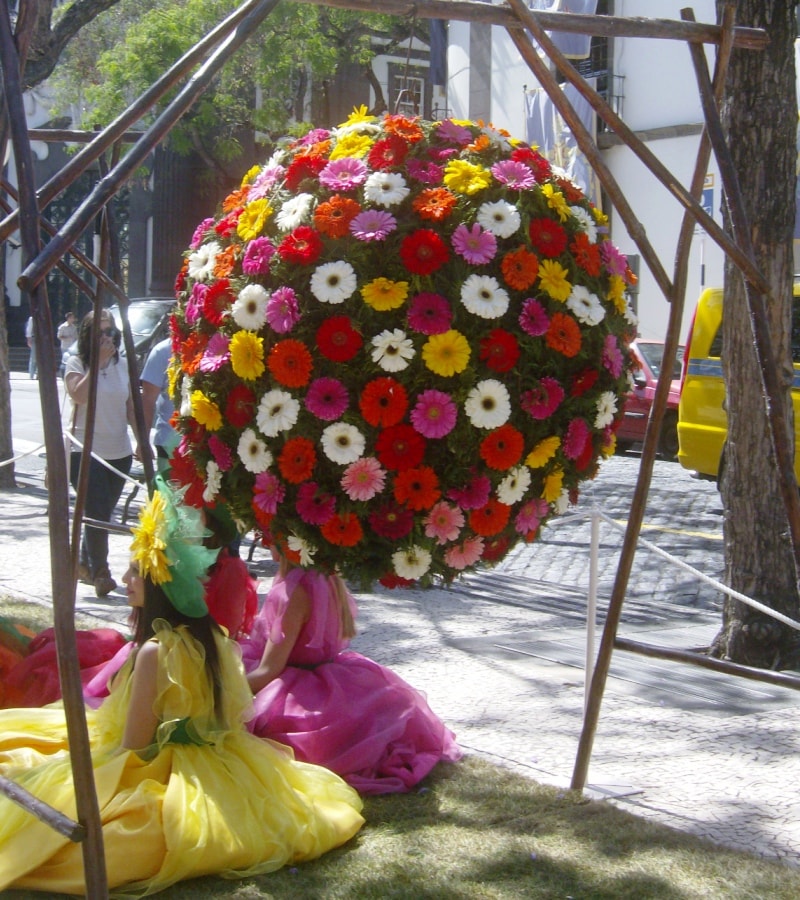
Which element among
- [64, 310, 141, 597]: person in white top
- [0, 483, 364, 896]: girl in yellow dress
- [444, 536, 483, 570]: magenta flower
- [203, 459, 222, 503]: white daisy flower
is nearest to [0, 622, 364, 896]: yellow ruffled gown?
[0, 483, 364, 896]: girl in yellow dress

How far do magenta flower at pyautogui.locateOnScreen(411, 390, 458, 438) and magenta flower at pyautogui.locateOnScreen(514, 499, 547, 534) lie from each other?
355 mm

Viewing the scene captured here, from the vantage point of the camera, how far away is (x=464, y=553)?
10.1 ft

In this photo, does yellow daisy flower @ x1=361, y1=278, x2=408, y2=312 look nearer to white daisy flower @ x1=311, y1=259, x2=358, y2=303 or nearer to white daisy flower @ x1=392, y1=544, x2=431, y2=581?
white daisy flower @ x1=311, y1=259, x2=358, y2=303

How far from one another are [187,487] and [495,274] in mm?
994

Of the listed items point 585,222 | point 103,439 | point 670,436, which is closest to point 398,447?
point 585,222

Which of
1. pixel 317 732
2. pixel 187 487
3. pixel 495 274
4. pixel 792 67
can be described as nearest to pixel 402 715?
pixel 317 732

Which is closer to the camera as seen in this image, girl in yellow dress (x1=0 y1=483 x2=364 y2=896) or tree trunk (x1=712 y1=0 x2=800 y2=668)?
girl in yellow dress (x1=0 y1=483 x2=364 y2=896)

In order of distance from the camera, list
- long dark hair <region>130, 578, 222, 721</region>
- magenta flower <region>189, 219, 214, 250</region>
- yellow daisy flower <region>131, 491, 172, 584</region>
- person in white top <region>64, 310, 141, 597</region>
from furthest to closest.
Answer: person in white top <region>64, 310, 141, 597</region> → long dark hair <region>130, 578, 222, 721</region> → yellow daisy flower <region>131, 491, 172, 584</region> → magenta flower <region>189, 219, 214, 250</region>

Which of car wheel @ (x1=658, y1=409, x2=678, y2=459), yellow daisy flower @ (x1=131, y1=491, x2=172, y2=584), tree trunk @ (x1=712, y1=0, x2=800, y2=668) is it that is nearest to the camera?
yellow daisy flower @ (x1=131, y1=491, x2=172, y2=584)

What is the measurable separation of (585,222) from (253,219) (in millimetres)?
885

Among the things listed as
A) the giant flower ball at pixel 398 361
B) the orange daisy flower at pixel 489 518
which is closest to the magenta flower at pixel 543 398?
the giant flower ball at pixel 398 361

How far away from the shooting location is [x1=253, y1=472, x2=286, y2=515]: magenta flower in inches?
118

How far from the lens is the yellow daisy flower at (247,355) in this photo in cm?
299

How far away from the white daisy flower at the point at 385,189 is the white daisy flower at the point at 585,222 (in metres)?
0.50
